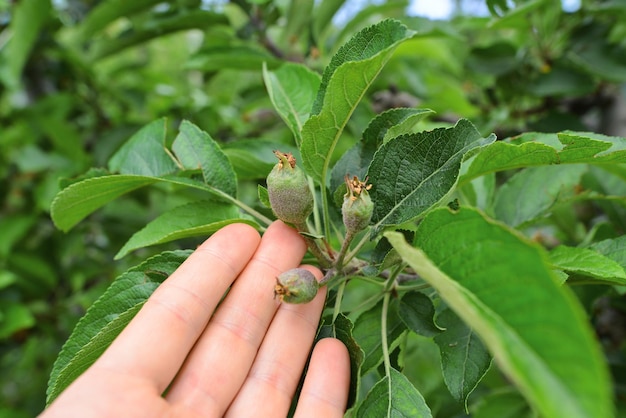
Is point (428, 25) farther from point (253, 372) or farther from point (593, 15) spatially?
point (253, 372)

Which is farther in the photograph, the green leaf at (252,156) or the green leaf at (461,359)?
the green leaf at (252,156)

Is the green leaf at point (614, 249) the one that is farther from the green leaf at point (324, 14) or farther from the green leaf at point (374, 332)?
the green leaf at point (324, 14)

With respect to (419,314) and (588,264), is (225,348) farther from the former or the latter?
(588,264)

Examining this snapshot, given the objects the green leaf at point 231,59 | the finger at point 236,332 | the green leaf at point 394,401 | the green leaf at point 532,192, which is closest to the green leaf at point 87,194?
the finger at point 236,332

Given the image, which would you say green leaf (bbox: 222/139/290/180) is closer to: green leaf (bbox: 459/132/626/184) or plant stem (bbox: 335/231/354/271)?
plant stem (bbox: 335/231/354/271)

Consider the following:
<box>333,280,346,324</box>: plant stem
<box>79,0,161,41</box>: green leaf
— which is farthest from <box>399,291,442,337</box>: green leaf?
<box>79,0,161,41</box>: green leaf

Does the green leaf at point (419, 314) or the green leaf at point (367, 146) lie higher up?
the green leaf at point (367, 146)

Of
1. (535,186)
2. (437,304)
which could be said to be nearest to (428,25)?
(535,186)
